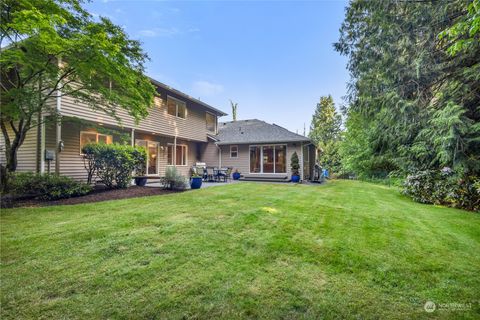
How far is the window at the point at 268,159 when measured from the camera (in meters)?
15.1

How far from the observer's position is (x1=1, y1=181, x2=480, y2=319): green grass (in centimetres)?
200

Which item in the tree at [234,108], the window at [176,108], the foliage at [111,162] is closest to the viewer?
the foliage at [111,162]

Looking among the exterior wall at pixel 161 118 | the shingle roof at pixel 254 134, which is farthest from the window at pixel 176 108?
the shingle roof at pixel 254 134

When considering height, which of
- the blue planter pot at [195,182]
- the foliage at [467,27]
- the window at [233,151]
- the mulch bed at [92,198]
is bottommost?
the mulch bed at [92,198]

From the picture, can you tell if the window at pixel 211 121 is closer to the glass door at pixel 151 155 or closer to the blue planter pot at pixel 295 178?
the glass door at pixel 151 155

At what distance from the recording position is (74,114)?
8.52 metres

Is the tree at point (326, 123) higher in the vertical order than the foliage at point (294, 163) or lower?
higher

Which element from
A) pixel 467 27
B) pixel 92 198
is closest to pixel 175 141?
pixel 92 198

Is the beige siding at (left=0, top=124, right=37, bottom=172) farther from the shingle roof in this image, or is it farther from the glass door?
the shingle roof

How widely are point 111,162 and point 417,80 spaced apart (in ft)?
37.7

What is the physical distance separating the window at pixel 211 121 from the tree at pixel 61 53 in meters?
10.4

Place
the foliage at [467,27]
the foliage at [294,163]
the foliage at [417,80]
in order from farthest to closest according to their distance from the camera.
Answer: the foliage at [294,163] → the foliage at [417,80] → the foliage at [467,27]

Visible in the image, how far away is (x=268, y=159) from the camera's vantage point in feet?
51.0

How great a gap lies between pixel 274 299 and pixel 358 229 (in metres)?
2.61
